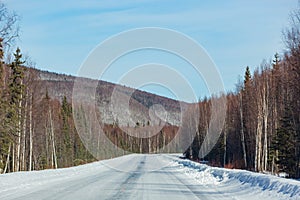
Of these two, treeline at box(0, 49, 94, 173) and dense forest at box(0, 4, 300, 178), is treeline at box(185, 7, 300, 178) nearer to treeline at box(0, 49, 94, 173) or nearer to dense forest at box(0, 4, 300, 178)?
dense forest at box(0, 4, 300, 178)

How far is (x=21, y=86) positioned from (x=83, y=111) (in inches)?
1804

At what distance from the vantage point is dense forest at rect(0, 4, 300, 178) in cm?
3108

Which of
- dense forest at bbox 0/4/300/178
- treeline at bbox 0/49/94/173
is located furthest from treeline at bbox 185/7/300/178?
treeline at bbox 0/49/94/173

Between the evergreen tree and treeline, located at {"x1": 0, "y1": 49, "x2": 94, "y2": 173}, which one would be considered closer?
treeline, located at {"x1": 0, "y1": 49, "x2": 94, "y2": 173}

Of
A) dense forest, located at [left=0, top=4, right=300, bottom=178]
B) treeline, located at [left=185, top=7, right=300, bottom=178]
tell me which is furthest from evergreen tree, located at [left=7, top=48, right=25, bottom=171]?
treeline, located at [left=185, top=7, right=300, bottom=178]

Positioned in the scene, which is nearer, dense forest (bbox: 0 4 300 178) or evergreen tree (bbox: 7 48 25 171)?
dense forest (bbox: 0 4 300 178)

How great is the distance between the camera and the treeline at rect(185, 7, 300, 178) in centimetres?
3002

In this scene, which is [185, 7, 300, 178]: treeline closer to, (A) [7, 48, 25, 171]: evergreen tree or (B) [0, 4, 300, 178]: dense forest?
(B) [0, 4, 300, 178]: dense forest

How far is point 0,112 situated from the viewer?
31.2 meters

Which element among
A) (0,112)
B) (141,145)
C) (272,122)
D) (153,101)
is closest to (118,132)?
(141,145)

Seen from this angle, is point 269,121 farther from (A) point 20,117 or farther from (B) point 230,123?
(A) point 20,117

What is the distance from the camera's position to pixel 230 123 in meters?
63.2

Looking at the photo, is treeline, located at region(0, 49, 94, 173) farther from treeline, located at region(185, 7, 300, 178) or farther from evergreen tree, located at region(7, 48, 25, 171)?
treeline, located at region(185, 7, 300, 178)

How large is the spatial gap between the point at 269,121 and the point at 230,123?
56.3ft
